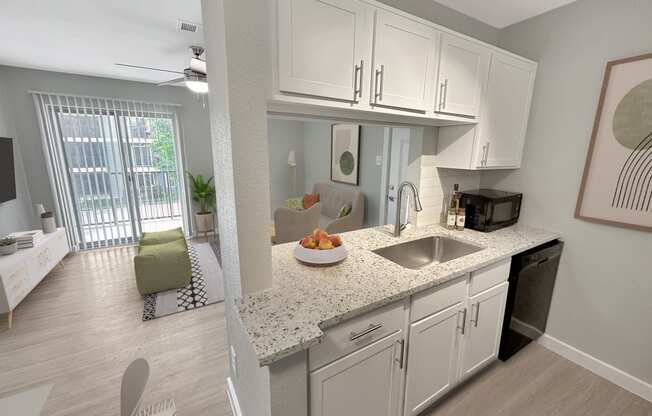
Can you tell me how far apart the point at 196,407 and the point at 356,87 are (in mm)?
2065

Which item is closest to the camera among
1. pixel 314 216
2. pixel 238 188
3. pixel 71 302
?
pixel 238 188

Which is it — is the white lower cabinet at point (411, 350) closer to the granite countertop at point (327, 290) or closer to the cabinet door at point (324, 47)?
the granite countertop at point (327, 290)

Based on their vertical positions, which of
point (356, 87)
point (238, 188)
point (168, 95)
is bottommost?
point (238, 188)

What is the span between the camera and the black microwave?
1973 mm

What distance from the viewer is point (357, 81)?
1236 mm

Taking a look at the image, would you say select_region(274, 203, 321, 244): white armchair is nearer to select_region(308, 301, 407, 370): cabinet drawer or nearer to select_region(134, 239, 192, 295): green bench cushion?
select_region(134, 239, 192, 295): green bench cushion

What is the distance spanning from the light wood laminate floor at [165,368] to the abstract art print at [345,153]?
247cm

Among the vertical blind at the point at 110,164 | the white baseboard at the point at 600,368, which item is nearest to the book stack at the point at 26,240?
the vertical blind at the point at 110,164

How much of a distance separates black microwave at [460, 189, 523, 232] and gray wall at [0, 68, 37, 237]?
499 cm

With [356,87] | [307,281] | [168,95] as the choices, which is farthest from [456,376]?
[168,95]

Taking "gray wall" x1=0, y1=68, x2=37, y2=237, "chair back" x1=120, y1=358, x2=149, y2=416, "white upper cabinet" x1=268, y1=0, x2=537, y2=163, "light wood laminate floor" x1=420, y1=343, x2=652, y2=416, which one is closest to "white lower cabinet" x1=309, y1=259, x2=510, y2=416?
"light wood laminate floor" x1=420, y1=343, x2=652, y2=416

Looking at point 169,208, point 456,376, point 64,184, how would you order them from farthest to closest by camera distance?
point 169,208 < point 64,184 < point 456,376

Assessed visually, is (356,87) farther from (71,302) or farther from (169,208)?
(169,208)

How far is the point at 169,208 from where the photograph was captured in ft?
15.3
